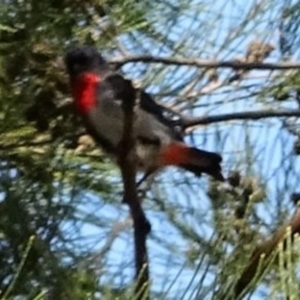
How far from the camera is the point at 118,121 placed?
1.84 metres

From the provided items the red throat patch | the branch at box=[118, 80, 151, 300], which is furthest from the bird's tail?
the branch at box=[118, 80, 151, 300]

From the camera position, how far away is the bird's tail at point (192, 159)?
1.80m

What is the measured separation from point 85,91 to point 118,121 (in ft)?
0.26

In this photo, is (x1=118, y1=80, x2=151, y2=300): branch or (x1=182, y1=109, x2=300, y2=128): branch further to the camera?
(x1=182, y1=109, x2=300, y2=128): branch

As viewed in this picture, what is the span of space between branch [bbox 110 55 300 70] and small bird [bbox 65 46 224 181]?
30mm

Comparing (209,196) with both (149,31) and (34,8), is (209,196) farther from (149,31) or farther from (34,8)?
(34,8)

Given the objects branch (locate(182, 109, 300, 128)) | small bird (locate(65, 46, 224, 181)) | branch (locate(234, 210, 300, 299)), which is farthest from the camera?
small bird (locate(65, 46, 224, 181))

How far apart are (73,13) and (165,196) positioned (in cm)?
32

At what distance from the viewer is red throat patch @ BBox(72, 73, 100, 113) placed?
173 cm

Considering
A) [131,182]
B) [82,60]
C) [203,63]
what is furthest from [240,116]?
[131,182]

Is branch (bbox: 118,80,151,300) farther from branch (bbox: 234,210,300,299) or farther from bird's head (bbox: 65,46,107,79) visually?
bird's head (bbox: 65,46,107,79)

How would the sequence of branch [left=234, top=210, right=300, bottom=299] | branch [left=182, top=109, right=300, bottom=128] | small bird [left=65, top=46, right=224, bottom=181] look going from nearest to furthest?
1. branch [left=234, top=210, right=300, bottom=299]
2. branch [left=182, top=109, right=300, bottom=128]
3. small bird [left=65, top=46, right=224, bottom=181]

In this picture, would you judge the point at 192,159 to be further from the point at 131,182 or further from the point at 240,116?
the point at 131,182

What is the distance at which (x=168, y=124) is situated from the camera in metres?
1.85
